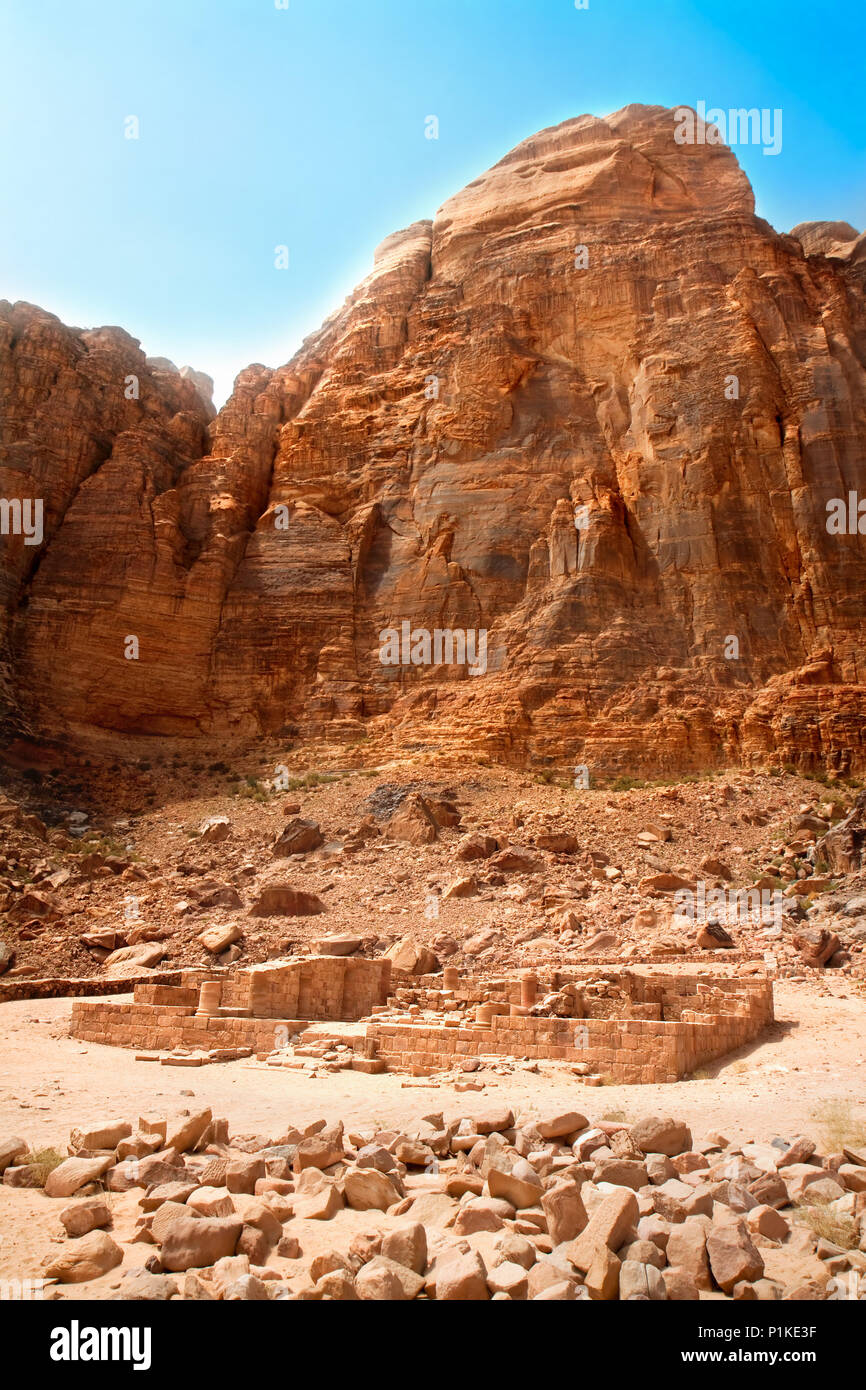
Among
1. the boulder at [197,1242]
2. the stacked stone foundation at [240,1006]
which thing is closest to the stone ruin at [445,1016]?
the stacked stone foundation at [240,1006]

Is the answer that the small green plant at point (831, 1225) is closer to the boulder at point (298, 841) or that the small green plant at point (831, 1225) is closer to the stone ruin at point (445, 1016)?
the stone ruin at point (445, 1016)

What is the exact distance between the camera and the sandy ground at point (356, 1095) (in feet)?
25.4

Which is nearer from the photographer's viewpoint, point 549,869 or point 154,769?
point 549,869

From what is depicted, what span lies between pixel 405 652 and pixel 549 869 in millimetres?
16450

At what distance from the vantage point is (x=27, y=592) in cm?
3959

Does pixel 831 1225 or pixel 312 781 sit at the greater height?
pixel 312 781

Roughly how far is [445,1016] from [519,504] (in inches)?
1123

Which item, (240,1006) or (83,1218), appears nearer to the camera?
(83,1218)

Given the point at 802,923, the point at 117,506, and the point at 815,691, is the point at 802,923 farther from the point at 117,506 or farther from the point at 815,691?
the point at 117,506

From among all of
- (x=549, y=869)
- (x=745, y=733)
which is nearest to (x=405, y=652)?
(x=745, y=733)

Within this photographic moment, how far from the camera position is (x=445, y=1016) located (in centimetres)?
1377

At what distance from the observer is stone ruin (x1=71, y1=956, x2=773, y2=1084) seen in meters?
11.4

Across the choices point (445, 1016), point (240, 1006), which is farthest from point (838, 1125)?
point (240, 1006)

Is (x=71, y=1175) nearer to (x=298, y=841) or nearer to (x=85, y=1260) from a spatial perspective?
(x=85, y=1260)
